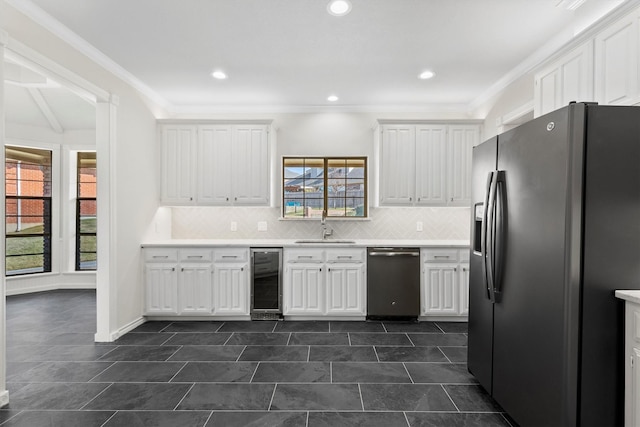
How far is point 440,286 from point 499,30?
2641mm

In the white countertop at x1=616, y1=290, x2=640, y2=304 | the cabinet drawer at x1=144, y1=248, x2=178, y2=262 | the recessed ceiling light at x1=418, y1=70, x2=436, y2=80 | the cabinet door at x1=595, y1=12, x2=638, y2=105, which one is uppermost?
the recessed ceiling light at x1=418, y1=70, x2=436, y2=80

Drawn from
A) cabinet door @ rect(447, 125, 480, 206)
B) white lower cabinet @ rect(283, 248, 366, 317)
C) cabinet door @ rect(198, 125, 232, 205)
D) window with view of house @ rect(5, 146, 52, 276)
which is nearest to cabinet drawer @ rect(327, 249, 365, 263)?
white lower cabinet @ rect(283, 248, 366, 317)

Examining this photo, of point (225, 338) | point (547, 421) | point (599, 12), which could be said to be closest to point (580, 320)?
point (547, 421)

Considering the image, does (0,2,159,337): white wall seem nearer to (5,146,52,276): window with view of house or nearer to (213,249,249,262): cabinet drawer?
(213,249,249,262): cabinet drawer

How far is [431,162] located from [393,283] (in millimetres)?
1592

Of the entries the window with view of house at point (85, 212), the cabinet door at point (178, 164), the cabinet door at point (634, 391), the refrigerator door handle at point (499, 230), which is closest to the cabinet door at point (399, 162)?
the refrigerator door handle at point (499, 230)

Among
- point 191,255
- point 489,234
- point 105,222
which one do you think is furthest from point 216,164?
point 489,234

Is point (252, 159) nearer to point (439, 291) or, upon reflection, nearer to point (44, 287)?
point (439, 291)

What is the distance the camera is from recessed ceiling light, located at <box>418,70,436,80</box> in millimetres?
3395

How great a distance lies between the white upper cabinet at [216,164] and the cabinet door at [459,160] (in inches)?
91.4

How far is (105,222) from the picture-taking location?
3.24 meters

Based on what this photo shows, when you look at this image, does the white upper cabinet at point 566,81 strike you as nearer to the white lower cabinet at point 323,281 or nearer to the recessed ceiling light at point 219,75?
the white lower cabinet at point 323,281

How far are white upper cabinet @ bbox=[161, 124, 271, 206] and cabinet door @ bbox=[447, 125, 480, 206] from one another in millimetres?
2321

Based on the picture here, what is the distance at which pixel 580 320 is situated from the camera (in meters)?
1.57
